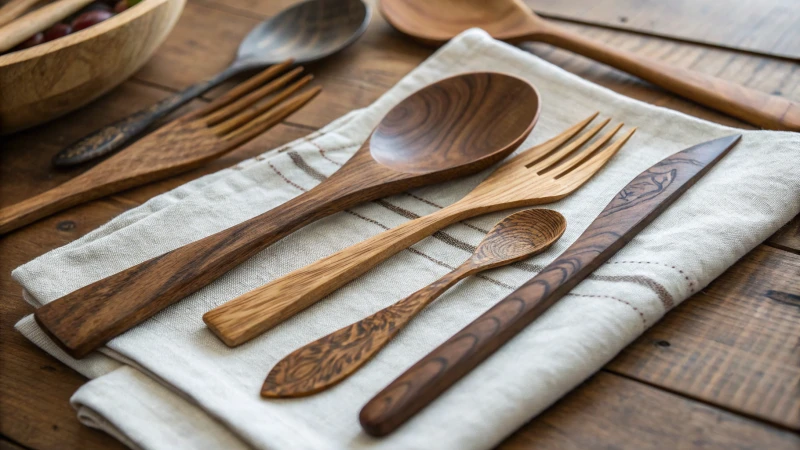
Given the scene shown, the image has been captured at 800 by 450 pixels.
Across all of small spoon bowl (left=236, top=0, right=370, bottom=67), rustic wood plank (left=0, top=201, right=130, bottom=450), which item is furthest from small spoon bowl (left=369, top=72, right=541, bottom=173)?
rustic wood plank (left=0, top=201, right=130, bottom=450)

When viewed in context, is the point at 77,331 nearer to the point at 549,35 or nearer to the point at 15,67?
the point at 15,67

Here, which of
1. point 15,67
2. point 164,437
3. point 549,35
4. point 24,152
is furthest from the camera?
point 549,35

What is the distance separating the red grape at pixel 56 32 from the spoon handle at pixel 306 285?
47cm

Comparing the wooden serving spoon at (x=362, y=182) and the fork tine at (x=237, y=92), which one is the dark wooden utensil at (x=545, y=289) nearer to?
the wooden serving spoon at (x=362, y=182)

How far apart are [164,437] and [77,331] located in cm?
11

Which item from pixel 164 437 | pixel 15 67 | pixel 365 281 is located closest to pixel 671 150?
pixel 365 281

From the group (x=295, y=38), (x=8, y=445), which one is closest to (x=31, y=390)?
(x=8, y=445)

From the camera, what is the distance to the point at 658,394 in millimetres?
503

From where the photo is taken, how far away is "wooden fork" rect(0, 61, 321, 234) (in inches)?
27.9

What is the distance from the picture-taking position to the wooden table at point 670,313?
1.60 feet

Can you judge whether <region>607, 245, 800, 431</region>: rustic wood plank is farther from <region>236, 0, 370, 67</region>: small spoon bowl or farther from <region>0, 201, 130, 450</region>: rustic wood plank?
<region>236, 0, 370, 67</region>: small spoon bowl

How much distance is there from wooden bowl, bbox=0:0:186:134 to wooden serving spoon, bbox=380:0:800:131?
317 millimetres

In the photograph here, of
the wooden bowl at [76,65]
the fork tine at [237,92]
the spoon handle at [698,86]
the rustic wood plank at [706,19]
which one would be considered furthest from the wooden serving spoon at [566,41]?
the wooden bowl at [76,65]

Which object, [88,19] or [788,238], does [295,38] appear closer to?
[88,19]
